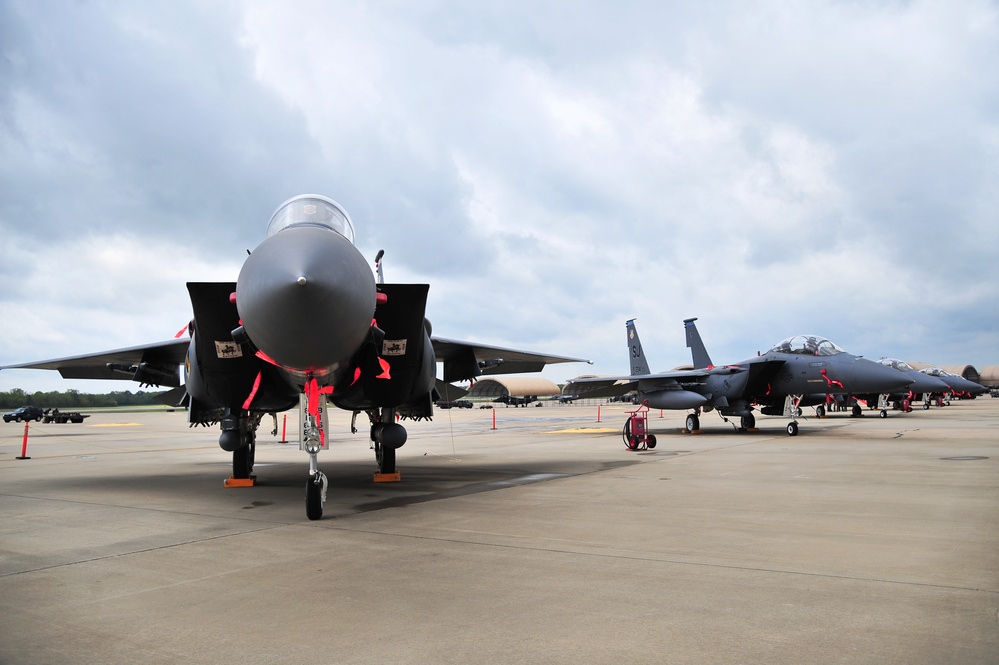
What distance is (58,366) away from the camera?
1126 cm

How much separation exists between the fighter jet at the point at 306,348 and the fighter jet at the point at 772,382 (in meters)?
10.9

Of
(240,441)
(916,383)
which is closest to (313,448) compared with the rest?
(240,441)

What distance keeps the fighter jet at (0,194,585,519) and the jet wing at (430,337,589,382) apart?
3 centimetres

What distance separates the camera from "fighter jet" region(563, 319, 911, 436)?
1792 cm

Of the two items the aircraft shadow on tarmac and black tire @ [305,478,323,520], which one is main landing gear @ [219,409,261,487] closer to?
the aircraft shadow on tarmac

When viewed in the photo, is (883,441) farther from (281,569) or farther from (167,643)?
(167,643)

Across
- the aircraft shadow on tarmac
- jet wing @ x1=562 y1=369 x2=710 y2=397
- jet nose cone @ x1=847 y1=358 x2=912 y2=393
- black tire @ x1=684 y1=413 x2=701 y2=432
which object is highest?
jet wing @ x1=562 y1=369 x2=710 y2=397

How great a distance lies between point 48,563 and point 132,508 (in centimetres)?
280

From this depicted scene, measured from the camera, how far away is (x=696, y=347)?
24.2 meters

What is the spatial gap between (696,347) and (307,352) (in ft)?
68.0

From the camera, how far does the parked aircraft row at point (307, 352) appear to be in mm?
5148

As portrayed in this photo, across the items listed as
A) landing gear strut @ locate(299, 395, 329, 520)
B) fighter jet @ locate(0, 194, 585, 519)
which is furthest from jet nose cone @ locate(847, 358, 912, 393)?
landing gear strut @ locate(299, 395, 329, 520)

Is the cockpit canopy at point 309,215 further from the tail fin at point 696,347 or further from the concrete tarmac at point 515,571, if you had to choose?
the tail fin at point 696,347

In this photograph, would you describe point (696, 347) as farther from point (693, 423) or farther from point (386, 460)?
point (386, 460)
